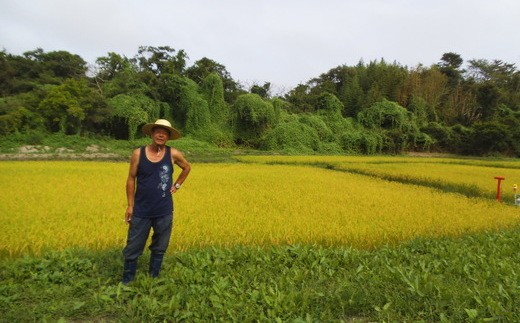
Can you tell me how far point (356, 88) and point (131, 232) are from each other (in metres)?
36.0

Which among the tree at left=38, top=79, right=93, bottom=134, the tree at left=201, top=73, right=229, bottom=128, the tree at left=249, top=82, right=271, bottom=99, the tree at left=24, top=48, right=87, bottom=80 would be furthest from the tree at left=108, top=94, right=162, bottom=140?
the tree at left=249, top=82, right=271, bottom=99

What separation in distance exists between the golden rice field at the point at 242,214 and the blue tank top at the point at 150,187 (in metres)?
1.35

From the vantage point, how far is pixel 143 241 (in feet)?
10.8

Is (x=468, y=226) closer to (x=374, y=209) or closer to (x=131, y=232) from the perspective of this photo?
(x=374, y=209)

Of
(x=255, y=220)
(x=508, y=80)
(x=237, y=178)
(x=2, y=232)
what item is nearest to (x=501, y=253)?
(x=255, y=220)

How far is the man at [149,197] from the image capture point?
10.8ft

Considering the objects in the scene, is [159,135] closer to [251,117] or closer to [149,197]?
[149,197]

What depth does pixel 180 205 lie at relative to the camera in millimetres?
6664

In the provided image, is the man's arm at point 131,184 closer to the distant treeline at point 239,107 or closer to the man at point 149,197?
the man at point 149,197

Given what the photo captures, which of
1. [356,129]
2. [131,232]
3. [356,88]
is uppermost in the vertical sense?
[356,88]

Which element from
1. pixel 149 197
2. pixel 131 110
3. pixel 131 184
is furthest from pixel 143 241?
pixel 131 110

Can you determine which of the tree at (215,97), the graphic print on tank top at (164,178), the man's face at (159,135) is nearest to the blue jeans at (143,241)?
the graphic print on tank top at (164,178)

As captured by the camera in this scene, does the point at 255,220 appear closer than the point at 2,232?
No

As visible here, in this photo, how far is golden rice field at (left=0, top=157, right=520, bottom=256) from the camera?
15.3ft
